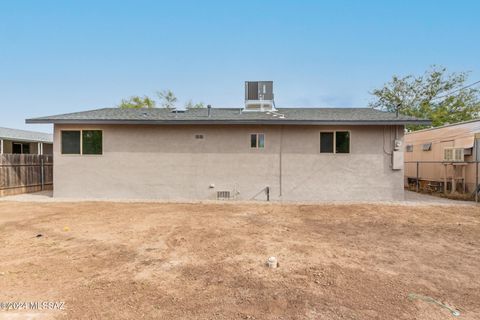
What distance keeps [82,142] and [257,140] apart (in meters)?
6.89

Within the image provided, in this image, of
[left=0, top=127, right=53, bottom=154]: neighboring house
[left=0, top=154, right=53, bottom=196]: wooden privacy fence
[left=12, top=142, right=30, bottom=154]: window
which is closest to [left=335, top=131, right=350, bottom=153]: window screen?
[left=0, top=154, right=53, bottom=196]: wooden privacy fence

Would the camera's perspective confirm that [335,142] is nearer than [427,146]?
Yes

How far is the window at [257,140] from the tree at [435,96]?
16549 mm

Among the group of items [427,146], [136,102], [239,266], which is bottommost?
[239,266]

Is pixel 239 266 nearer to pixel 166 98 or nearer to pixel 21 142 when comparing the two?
pixel 21 142

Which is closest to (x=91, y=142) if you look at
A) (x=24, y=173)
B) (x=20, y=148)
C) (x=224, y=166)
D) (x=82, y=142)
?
(x=82, y=142)

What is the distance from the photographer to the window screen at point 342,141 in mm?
9469

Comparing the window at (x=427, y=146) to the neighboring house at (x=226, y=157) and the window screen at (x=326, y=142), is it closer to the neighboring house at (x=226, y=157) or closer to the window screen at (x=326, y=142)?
the neighboring house at (x=226, y=157)

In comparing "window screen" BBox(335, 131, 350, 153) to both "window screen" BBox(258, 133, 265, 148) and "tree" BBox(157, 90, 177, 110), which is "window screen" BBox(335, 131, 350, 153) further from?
"tree" BBox(157, 90, 177, 110)

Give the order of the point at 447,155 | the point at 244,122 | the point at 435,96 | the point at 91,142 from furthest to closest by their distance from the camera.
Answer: the point at 435,96, the point at 447,155, the point at 91,142, the point at 244,122

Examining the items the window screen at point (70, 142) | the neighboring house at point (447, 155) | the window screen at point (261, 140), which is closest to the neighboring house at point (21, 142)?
the window screen at point (70, 142)

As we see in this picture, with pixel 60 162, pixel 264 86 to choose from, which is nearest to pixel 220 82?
pixel 264 86

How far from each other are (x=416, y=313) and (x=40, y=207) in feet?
32.4

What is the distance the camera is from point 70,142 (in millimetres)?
9930
